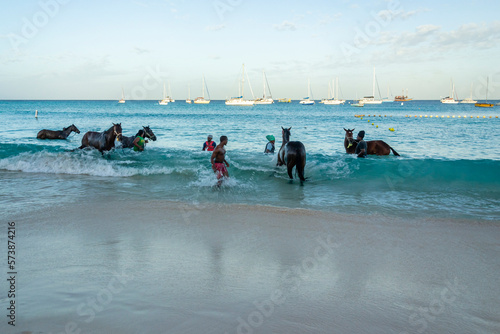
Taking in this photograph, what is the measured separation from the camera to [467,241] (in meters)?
5.77

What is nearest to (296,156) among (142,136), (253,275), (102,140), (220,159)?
(220,159)

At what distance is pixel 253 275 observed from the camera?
4.34 metres

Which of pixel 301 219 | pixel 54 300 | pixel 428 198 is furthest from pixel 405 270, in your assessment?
pixel 428 198

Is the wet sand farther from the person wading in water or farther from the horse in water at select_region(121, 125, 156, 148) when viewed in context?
the horse in water at select_region(121, 125, 156, 148)

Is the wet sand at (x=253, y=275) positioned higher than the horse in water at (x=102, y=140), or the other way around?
the horse in water at (x=102, y=140)

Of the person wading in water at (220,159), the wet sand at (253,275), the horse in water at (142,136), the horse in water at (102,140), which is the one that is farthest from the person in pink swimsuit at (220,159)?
the horse in water at (142,136)

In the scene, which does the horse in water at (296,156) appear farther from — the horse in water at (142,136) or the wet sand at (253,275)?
the horse in water at (142,136)

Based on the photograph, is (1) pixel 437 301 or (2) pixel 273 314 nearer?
(2) pixel 273 314

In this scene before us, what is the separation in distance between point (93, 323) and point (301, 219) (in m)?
4.58

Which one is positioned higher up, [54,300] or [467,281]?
[54,300]

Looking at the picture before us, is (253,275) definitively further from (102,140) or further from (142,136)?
(142,136)

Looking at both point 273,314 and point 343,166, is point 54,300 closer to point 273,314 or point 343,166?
point 273,314

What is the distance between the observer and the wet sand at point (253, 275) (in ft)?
10.9

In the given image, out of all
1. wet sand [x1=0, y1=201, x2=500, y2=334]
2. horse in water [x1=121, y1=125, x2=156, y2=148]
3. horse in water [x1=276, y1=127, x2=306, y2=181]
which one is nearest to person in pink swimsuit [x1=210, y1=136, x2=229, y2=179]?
horse in water [x1=276, y1=127, x2=306, y2=181]
